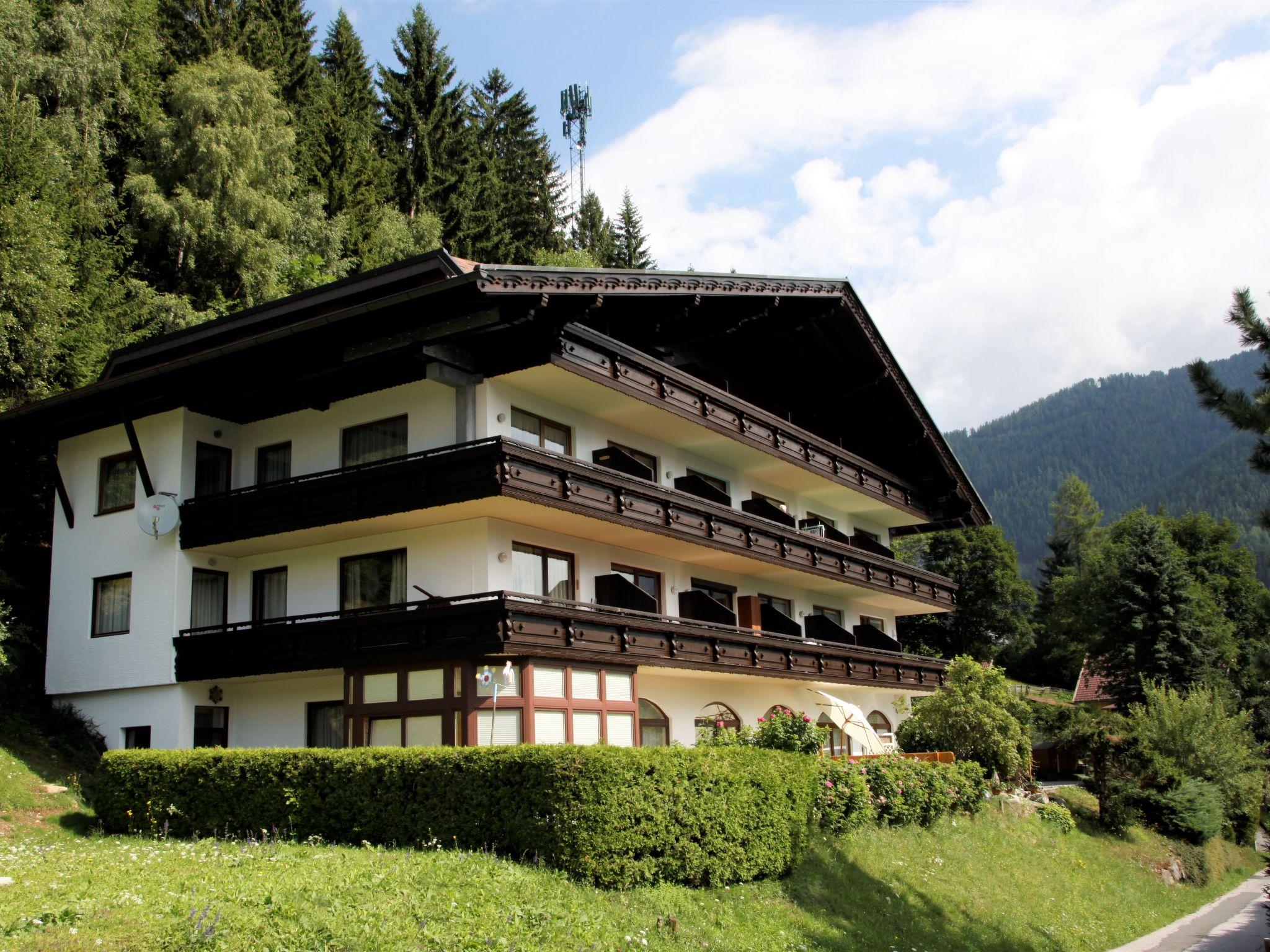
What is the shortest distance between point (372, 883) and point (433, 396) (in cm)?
1206

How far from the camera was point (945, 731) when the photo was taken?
30.8 meters

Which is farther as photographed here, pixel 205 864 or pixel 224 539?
pixel 224 539

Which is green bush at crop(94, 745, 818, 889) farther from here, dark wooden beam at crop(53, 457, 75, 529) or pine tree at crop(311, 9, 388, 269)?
pine tree at crop(311, 9, 388, 269)

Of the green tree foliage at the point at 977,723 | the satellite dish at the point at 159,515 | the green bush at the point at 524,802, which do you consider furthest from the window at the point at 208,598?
the green tree foliage at the point at 977,723

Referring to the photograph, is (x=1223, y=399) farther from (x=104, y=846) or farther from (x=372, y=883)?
(x=104, y=846)

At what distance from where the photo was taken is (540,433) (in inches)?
943

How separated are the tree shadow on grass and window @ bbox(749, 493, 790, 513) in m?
12.9

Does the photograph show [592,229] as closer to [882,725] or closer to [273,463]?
[882,725]

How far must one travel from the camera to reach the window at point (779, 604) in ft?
103

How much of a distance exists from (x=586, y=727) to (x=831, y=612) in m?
15.6

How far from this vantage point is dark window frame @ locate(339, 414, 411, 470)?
23.4 metres

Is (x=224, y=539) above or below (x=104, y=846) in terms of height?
above

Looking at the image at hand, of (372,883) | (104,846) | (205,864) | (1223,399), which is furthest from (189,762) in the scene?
(1223,399)

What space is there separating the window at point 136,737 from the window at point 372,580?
513 cm
